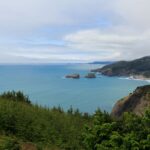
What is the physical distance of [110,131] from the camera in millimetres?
20906

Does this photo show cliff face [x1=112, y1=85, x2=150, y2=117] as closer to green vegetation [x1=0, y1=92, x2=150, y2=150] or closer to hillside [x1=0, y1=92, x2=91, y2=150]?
hillside [x1=0, y1=92, x2=91, y2=150]

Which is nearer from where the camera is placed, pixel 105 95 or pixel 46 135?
pixel 46 135

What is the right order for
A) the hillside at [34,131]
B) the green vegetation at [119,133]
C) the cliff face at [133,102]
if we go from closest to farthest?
the green vegetation at [119,133], the hillside at [34,131], the cliff face at [133,102]

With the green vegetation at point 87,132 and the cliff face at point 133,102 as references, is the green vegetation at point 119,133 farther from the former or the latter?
the cliff face at point 133,102

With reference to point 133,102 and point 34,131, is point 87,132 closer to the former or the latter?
point 34,131

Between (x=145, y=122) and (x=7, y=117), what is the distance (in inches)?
581

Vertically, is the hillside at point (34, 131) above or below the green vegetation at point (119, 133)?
below

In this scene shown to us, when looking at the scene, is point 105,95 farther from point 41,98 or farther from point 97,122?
point 97,122

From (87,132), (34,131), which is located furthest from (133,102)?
(87,132)

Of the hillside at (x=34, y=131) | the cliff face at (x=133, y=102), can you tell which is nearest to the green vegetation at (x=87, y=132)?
the hillside at (x=34, y=131)

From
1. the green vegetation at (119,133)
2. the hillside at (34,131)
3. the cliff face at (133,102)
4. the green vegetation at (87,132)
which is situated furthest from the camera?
the cliff face at (133,102)

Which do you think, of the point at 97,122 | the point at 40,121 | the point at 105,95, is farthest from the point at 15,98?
the point at 105,95

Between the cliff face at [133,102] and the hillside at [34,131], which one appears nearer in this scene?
the hillside at [34,131]

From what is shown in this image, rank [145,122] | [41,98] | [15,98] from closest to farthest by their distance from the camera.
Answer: [145,122]
[15,98]
[41,98]
